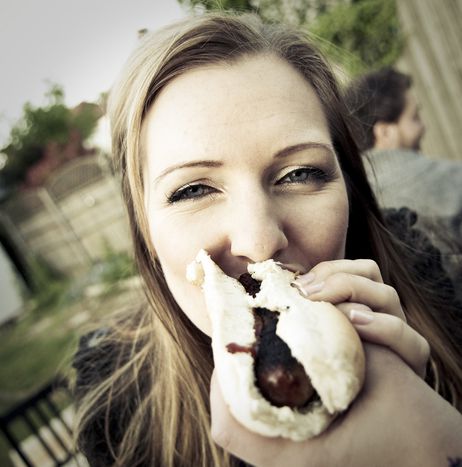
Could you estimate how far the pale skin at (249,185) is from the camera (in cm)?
111

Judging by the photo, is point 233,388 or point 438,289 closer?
point 233,388

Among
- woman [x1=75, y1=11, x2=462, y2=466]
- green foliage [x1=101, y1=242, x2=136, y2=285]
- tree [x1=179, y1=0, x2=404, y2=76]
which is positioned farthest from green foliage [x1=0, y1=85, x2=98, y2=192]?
woman [x1=75, y1=11, x2=462, y2=466]

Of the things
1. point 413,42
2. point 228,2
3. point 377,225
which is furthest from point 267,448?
point 413,42

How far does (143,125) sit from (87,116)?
1531 centimetres

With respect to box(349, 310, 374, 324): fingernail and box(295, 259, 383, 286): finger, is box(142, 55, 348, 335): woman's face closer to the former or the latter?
box(295, 259, 383, 286): finger

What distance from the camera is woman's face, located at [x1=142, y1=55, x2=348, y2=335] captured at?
119 cm

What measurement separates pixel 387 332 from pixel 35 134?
1665 centimetres

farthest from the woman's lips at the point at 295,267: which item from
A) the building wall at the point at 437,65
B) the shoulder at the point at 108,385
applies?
the building wall at the point at 437,65

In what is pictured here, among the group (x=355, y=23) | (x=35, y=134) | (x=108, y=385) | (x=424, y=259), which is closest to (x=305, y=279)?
(x=108, y=385)

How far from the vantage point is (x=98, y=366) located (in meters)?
2.15

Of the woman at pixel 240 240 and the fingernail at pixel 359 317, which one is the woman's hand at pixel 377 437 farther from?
the fingernail at pixel 359 317

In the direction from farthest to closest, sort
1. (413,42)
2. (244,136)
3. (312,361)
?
(413,42) → (244,136) → (312,361)

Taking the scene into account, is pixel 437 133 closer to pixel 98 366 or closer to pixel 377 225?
pixel 377 225

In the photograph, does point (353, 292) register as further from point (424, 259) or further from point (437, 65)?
point (437, 65)
